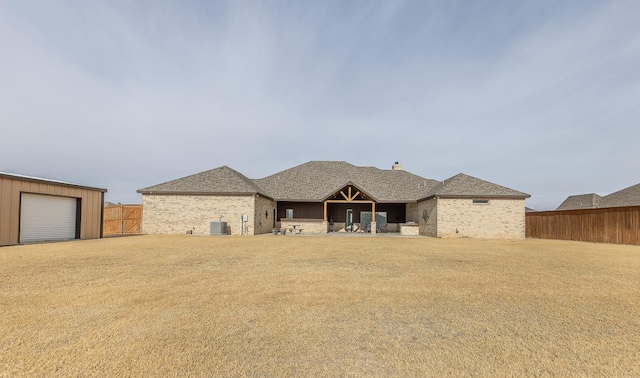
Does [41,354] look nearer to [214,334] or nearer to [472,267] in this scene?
[214,334]

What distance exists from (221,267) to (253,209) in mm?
14256

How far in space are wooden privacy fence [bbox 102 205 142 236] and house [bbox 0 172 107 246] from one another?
4.32m

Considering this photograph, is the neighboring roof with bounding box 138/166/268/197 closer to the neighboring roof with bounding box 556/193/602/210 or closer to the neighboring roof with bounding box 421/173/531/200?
the neighboring roof with bounding box 421/173/531/200

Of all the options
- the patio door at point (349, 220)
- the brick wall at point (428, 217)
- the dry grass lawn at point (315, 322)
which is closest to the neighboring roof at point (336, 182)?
the brick wall at point (428, 217)

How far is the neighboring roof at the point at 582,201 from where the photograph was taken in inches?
1735

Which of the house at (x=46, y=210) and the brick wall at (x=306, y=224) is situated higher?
the house at (x=46, y=210)

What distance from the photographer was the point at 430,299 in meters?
5.84

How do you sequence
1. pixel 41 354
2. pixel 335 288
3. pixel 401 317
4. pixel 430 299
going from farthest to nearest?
pixel 335 288 < pixel 430 299 < pixel 401 317 < pixel 41 354

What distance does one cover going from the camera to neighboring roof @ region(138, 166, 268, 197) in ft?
76.3

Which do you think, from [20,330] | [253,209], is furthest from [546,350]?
[253,209]

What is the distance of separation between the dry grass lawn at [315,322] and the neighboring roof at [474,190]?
48.6 feet

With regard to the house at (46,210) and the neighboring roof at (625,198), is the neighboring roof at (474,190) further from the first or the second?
the house at (46,210)

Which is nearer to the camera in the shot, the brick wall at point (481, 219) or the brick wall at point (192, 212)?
the brick wall at point (481, 219)

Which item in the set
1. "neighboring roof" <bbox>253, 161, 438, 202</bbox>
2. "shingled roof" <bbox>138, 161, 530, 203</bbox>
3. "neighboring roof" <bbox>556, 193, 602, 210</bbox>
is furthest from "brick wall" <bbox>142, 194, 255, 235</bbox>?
"neighboring roof" <bbox>556, 193, 602, 210</bbox>
